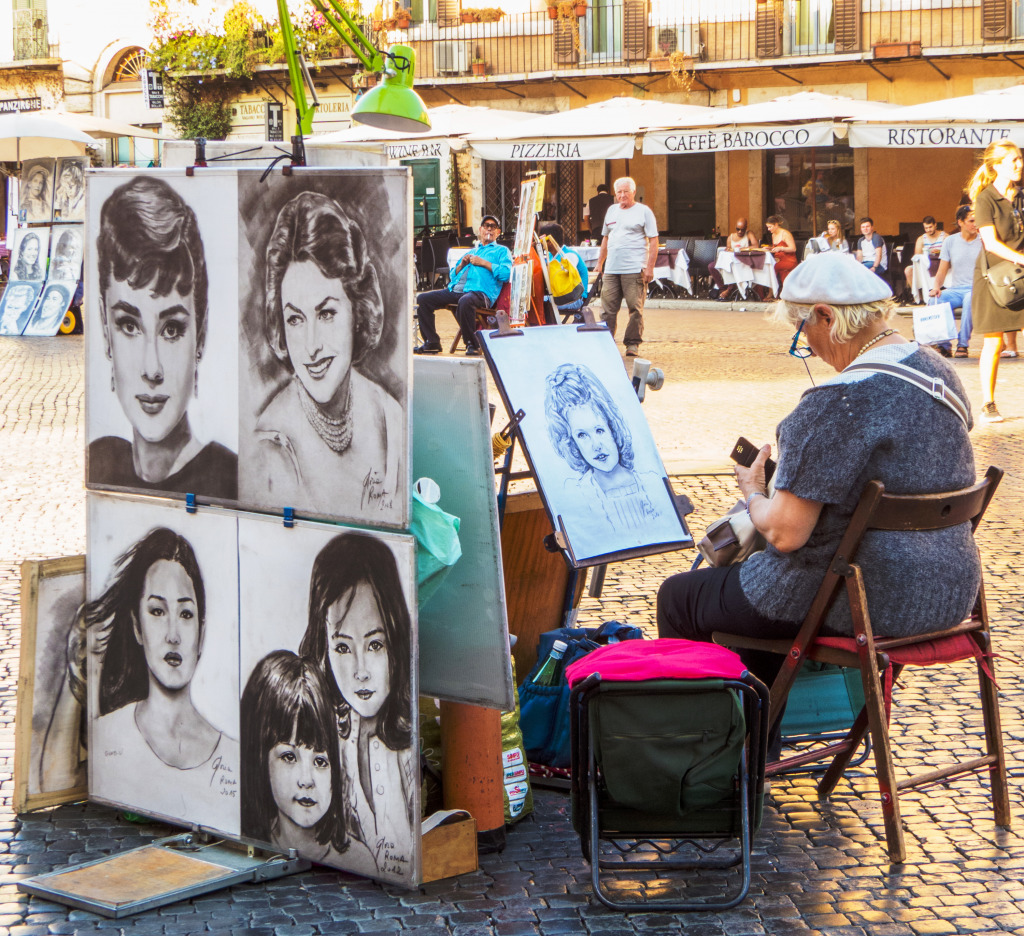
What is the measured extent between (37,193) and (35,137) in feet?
3.37

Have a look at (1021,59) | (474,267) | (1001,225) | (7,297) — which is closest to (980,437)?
(1001,225)

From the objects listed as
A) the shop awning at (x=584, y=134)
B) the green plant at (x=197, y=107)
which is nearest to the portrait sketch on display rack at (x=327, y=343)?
the shop awning at (x=584, y=134)

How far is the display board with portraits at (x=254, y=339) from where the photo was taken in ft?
10.4

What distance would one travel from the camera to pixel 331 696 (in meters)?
3.33

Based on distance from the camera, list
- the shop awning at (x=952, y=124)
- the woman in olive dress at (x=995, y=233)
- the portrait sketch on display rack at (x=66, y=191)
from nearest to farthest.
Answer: the woman in olive dress at (x=995, y=233) < the shop awning at (x=952, y=124) < the portrait sketch on display rack at (x=66, y=191)

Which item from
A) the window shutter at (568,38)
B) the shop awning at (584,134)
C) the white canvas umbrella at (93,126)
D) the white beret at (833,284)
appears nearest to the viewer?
the white beret at (833,284)

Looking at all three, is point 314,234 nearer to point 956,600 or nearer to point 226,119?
point 956,600

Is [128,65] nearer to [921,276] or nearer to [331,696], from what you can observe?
[921,276]

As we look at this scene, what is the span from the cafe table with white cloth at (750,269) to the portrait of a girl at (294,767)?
1784cm

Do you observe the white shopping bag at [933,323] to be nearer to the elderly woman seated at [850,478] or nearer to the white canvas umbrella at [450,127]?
the elderly woman seated at [850,478]

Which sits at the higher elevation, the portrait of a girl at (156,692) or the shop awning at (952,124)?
the shop awning at (952,124)

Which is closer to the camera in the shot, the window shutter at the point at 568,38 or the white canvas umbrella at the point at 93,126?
the white canvas umbrella at the point at 93,126

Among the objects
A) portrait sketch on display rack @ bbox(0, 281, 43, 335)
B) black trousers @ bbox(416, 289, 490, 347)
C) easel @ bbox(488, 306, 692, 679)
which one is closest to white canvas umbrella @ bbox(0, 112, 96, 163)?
portrait sketch on display rack @ bbox(0, 281, 43, 335)
